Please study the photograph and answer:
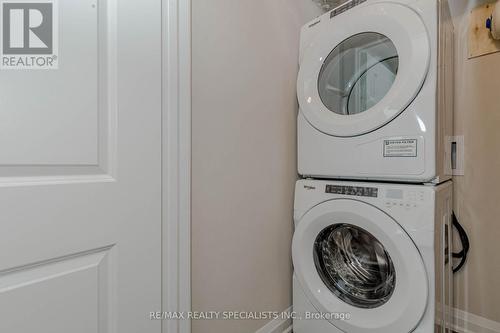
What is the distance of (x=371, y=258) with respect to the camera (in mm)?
1153

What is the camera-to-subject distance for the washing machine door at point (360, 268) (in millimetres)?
910

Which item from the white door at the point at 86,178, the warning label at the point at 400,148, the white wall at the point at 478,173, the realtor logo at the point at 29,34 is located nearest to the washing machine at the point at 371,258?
the warning label at the point at 400,148

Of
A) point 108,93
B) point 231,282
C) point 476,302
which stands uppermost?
point 108,93

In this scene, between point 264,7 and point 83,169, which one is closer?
point 83,169

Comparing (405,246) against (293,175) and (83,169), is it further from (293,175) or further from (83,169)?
Answer: (83,169)

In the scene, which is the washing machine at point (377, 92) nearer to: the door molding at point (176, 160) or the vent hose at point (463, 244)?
the vent hose at point (463, 244)

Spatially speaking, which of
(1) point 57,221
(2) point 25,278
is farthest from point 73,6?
(2) point 25,278

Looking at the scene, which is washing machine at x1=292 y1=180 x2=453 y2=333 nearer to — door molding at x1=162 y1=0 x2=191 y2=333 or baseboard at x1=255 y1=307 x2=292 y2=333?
baseboard at x1=255 y1=307 x2=292 y2=333

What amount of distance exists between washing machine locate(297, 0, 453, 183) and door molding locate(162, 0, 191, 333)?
60 cm

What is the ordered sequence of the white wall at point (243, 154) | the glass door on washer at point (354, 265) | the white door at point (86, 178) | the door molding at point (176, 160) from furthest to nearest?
the glass door on washer at point (354, 265) → the white wall at point (243, 154) → the door molding at point (176, 160) → the white door at point (86, 178)

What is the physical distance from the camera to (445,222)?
3.39 feet

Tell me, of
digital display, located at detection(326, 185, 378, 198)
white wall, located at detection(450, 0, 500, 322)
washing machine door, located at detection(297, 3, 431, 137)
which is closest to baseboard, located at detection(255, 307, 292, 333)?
digital display, located at detection(326, 185, 378, 198)

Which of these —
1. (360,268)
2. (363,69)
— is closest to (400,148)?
(363,69)

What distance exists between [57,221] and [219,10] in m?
0.89
